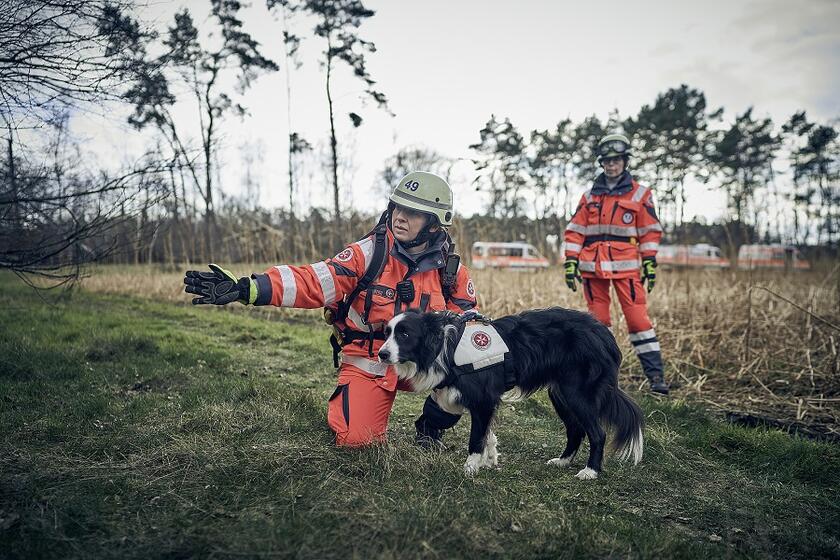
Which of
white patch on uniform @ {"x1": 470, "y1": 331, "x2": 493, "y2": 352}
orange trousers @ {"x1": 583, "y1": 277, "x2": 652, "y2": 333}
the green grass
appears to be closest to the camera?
the green grass

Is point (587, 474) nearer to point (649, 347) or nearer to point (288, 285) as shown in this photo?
point (288, 285)

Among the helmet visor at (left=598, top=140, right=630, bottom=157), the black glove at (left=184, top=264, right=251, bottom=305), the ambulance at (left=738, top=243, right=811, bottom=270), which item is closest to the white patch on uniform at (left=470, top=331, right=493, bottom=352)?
the black glove at (left=184, top=264, right=251, bottom=305)

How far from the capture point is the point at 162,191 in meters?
5.08

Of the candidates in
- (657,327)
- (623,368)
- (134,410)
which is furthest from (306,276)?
(657,327)

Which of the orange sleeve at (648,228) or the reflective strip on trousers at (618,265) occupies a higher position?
the orange sleeve at (648,228)

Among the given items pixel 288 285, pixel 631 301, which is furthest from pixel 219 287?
pixel 631 301

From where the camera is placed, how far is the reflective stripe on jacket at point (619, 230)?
211 inches

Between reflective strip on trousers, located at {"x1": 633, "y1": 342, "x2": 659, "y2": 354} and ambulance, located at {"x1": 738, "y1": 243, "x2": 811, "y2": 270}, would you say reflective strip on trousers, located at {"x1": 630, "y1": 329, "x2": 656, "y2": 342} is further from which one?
ambulance, located at {"x1": 738, "y1": 243, "x2": 811, "y2": 270}

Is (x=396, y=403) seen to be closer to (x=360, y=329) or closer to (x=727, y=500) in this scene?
(x=360, y=329)

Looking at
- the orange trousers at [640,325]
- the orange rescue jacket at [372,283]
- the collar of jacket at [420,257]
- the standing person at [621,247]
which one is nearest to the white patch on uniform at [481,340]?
the orange rescue jacket at [372,283]

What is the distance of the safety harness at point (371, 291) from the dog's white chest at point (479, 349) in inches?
21.9

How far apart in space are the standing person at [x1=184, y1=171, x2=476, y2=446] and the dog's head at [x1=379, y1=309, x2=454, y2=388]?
1.15 ft

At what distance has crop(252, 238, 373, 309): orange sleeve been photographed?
3127mm

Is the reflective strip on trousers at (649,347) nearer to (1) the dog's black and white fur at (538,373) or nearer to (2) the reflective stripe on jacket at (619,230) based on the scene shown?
(2) the reflective stripe on jacket at (619,230)
